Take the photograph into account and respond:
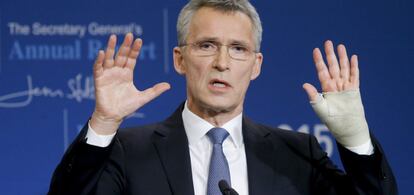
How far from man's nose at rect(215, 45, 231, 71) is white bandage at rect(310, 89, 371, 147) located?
268mm

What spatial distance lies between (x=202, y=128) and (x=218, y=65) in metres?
0.19

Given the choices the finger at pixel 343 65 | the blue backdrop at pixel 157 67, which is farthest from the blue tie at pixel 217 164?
the blue backdrop at pixel 157 67

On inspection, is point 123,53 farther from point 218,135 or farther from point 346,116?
point 346,116

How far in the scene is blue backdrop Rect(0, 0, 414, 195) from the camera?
3.51 m

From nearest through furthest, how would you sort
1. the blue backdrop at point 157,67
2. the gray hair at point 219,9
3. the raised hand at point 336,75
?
the raised hand at point 336,75 → the gray hair at point 219,9 → the blue backdrop at point 157,67

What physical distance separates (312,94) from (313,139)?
0.22 metres

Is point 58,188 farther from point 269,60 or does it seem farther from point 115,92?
point 269,60

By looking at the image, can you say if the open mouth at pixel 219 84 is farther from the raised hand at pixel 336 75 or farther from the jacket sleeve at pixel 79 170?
the jacket sleeve at pixel 79 170

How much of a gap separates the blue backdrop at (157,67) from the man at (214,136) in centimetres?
112

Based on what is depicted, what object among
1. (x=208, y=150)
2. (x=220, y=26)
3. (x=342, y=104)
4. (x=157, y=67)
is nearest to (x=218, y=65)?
(x=220, y=26)

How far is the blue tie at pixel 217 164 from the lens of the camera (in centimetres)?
222

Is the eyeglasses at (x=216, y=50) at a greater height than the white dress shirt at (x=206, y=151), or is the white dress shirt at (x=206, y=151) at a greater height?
the eyeglasses at (x=216, y=50)

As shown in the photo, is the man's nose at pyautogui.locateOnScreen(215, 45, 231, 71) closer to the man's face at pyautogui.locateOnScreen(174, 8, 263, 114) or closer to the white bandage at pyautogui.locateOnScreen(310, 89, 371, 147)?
the man's face at pyautogui.locateOnScreen(174, 8, 263, 114)

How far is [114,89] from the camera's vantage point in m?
2.21
